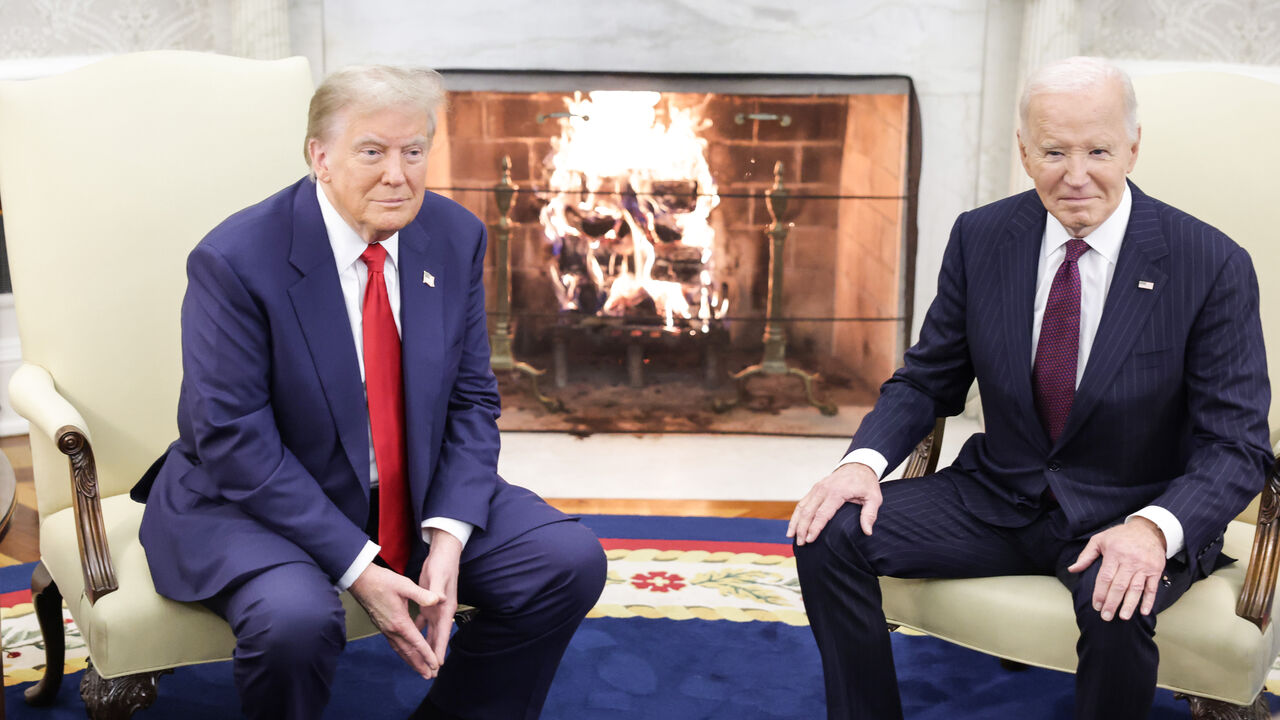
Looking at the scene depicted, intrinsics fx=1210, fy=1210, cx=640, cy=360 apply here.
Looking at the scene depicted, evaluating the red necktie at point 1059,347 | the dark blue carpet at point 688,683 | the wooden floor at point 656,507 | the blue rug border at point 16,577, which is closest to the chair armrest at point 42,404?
the dark blue carpet at point 688,683

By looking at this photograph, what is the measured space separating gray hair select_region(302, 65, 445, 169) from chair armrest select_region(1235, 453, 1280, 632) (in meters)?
1.42

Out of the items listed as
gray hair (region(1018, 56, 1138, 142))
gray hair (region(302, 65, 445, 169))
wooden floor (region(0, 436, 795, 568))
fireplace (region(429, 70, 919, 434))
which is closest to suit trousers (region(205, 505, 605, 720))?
gray hair (region(302, 65, 445, 169))

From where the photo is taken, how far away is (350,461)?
1.88 m

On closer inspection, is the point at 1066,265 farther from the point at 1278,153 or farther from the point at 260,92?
the point at 260,92

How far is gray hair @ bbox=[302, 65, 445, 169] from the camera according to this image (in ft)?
5.99

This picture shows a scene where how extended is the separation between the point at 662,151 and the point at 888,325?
3.06 ft

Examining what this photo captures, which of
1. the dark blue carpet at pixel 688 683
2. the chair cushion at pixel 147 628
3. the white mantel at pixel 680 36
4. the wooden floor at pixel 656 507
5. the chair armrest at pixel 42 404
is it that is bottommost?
the dark blue carpet at pixel 688 683

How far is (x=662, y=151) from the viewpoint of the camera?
12.7 feet

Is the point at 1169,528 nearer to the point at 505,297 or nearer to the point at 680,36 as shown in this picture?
the point at 680,36

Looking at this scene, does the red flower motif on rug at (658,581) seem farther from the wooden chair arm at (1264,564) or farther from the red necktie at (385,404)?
the wooden chair arm at (1264,564)

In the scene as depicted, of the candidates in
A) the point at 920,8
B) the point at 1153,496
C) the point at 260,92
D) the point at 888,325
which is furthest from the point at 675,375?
the point at 1153,496

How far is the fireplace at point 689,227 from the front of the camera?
12.6 feet

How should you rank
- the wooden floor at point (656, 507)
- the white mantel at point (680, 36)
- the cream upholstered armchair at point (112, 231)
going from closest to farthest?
the cream upholstered armchair at point (112, 231), the wooden floor at point (656, 507), the white mantel at point (680, 36)

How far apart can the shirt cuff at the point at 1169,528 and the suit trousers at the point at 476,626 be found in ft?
2.79
